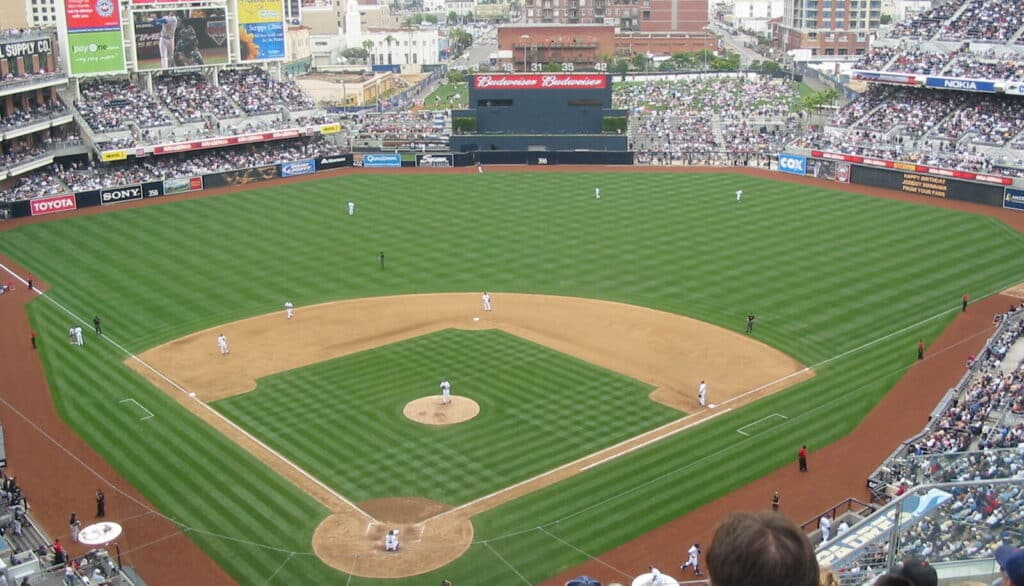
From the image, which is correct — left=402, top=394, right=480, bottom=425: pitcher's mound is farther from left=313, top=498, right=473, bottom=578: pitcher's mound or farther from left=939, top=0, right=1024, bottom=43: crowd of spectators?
left=939, top=0, right=1024, bottom=43: crowd of spectators

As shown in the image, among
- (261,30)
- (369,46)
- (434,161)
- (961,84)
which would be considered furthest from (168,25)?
(369,46)

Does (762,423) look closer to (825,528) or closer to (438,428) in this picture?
(825,528)

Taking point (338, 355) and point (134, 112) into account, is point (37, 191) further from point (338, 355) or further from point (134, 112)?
point (338, 355)

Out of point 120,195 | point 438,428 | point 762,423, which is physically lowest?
point 762,423

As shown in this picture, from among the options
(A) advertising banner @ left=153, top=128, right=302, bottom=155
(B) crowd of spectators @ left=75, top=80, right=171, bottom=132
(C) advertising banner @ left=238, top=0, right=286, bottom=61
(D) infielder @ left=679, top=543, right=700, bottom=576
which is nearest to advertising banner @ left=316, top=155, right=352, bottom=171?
(A) advertising banner @ left=153, top=128, right=302, bottom=155

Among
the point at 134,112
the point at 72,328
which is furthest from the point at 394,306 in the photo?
the point at 134,112

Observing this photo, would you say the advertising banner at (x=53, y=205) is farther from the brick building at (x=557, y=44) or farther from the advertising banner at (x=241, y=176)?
the brick building at (x=557, y=44)

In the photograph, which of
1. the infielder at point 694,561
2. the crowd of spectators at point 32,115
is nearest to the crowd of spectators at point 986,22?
the infielder at point 694,561
